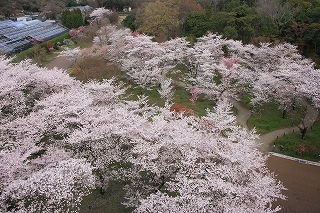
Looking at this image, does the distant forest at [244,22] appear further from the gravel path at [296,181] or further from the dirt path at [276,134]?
the gravel path at [296,181]

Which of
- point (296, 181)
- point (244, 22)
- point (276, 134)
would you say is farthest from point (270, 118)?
point (244, 22)

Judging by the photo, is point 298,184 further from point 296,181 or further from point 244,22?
point 244,22

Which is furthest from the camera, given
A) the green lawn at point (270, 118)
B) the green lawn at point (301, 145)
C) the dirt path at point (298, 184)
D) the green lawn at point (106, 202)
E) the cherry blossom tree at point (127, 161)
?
the green lawn at point (270, 118)

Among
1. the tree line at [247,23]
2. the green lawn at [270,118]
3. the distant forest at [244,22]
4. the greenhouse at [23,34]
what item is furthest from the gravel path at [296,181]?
the greenhouse at [23,34]

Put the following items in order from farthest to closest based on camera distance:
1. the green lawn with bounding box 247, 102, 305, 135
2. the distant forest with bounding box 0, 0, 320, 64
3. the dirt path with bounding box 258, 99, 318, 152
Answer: the distant forest with bounding box 0, 0, 320, 64 < the green lawn with bounding box 247, 102, 305, 135 < the dirt path with bounding box 258, 99, 318, 152

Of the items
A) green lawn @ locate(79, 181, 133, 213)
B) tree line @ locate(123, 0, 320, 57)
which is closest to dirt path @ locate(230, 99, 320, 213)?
green lawn @ locate(79, 181, 133, 213)

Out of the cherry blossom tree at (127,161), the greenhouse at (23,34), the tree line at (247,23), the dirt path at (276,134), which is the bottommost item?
the dirt path at (276,134)

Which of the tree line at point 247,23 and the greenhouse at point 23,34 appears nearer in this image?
the tree line at point 247,23

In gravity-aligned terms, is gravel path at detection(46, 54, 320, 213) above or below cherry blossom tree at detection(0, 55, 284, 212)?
below

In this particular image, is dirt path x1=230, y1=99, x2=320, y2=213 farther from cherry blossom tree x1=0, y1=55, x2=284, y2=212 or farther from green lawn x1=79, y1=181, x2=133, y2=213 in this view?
green lawn x1=79, y1=181, x2=133, y2=213
